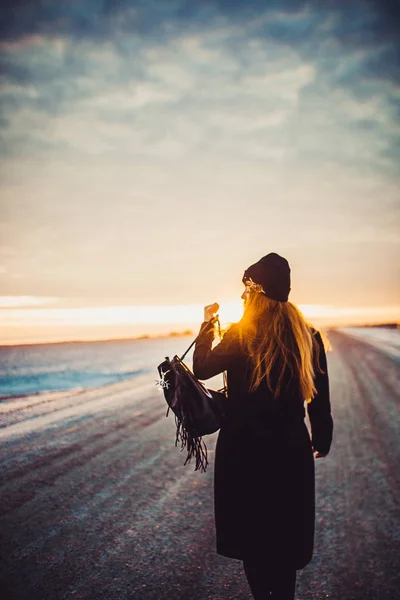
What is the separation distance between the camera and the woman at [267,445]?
220cm

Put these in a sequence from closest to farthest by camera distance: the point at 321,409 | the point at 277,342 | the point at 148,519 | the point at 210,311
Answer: the point at 277,342 → the point at 321,409 → the point at 210,311 → the point at 148,519

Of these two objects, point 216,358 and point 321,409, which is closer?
point 216,358

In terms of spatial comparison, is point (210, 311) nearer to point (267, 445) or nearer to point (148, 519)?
point (267, 445)

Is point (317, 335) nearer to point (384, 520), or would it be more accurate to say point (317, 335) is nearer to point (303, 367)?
point (303, 367)

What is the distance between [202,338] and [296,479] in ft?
3.02

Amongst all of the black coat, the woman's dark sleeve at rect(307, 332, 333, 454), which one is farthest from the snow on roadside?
the black coat

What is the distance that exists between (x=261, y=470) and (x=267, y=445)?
142mm

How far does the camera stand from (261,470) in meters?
2.22

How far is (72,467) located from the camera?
554 cm

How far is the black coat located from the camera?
7.27 ft

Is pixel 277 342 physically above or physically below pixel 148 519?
above

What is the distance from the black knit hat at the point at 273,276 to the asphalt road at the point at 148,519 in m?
2.20

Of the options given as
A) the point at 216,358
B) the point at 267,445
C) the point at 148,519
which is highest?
the point at 216,358

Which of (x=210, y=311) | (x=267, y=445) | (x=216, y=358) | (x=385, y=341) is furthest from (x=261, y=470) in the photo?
(x=385, y=341)
